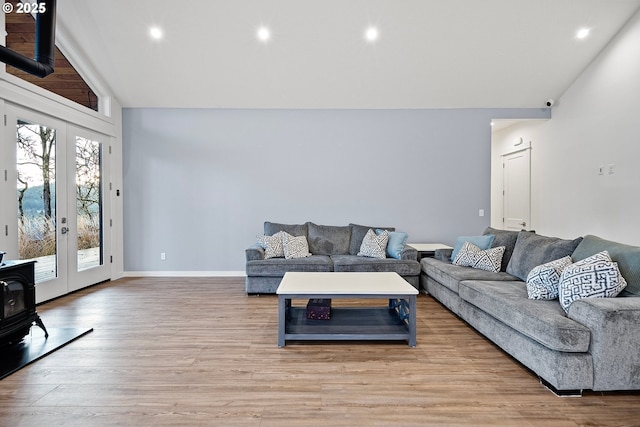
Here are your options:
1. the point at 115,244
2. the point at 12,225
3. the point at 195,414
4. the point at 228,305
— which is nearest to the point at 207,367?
the point at 195,414

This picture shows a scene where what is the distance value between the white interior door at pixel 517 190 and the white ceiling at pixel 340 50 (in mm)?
1320

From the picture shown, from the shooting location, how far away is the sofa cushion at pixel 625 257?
8.25 ft

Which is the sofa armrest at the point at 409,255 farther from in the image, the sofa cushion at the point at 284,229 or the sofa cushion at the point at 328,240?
the sofa cushion at the point at 284,229

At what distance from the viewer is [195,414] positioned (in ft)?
6.53

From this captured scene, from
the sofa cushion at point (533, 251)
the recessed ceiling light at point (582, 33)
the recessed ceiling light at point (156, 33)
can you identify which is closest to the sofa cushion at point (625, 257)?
the sofa cushion at point (533, 251)

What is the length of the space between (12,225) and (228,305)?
2.51 meters

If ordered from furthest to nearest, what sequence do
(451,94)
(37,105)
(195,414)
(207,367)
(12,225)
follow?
(451,94) → (37,105) → (12,225) → (207,367) → (195,414)

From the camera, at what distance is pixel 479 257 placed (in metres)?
4.02

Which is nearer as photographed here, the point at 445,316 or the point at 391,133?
the point at 445,316

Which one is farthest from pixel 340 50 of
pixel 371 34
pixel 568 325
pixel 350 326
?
pixel 568 325

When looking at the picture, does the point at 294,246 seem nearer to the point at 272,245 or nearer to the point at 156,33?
the point at 272,245

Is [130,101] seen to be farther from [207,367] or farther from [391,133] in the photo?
[207,367]

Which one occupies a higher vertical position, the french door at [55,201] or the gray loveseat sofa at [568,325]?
the french door at [55,201]

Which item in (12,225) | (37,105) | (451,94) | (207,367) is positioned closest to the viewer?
(207,367)
